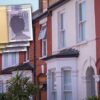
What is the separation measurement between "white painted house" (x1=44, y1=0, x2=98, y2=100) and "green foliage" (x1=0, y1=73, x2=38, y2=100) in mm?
1441

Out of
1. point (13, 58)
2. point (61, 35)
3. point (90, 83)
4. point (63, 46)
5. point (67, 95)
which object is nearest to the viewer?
point (90, 83)

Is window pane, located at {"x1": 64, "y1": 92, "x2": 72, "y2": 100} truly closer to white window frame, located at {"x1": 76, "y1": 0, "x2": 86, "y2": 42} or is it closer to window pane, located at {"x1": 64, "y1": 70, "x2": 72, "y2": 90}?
window pane, located at {"x1": 64, "y1": 70, "x2": 72, "y2": 90}

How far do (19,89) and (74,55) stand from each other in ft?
10.3

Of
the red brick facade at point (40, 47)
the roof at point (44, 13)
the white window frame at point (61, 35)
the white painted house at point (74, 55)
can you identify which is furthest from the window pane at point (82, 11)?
the red brick facade at point (40, 47)

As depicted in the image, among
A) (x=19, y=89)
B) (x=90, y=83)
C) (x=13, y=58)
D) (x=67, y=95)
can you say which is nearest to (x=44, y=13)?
(x=67, y=95)

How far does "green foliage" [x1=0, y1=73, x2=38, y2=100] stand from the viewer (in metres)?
21.6

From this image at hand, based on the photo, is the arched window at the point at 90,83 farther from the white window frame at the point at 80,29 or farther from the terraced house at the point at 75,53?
the white window frame at the point at 80,29

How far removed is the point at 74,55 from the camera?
71.7 ft

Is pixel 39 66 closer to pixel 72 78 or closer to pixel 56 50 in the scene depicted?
pixel 56 50

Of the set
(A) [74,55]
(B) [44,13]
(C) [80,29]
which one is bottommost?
(A) [74,55]

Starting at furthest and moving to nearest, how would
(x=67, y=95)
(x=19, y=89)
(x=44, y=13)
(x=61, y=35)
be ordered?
(x=44, y=13)
(x=61, y=35)
(x=67, y=95)
(x=19, y=89)

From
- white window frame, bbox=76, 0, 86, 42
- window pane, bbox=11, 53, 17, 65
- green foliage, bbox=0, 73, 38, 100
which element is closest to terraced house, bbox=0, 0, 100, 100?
white window frame, bbox=76, 0, 86, 42

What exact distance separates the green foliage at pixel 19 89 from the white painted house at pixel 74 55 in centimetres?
144

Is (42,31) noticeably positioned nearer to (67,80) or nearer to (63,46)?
(63,46)
